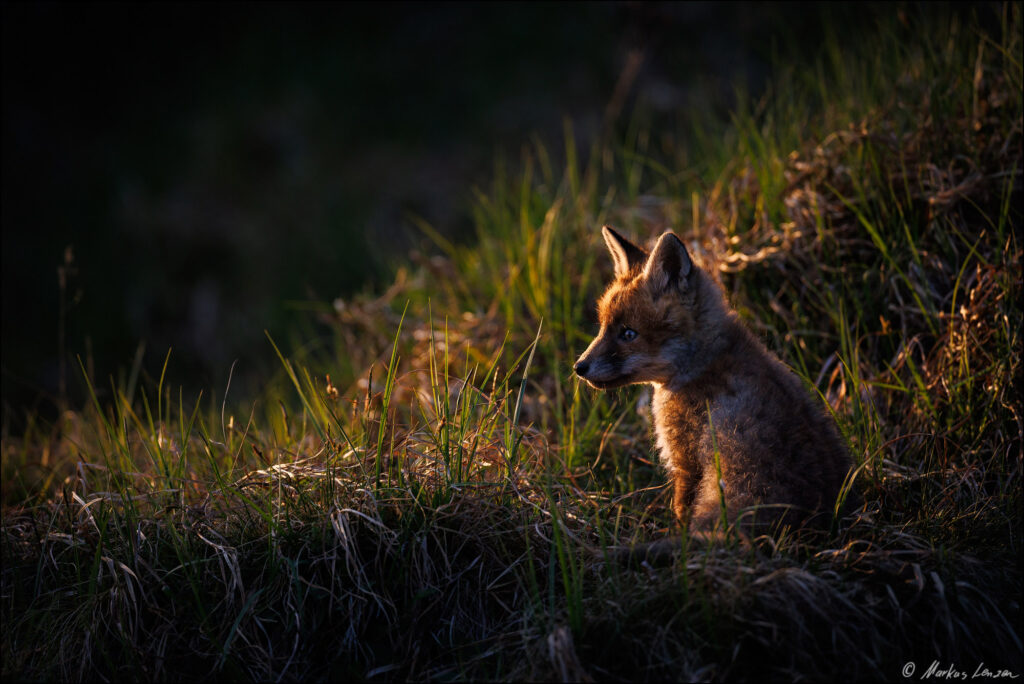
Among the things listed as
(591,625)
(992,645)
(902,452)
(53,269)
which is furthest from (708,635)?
(53,269)

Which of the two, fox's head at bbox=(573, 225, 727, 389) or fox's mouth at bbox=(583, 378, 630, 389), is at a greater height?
fox's head at bbox=(573, 225, 727, 389)

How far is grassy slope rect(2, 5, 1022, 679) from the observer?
2564 mm

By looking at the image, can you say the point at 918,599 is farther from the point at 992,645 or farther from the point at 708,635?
the point at 708,635

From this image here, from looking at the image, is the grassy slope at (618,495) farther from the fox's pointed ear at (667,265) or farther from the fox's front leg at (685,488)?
the fox's pointed ear at (667,265)

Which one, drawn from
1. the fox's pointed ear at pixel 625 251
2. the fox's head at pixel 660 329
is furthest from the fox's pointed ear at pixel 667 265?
the fox's pointed ear at pixel 625 251

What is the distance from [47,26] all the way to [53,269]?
4149mm

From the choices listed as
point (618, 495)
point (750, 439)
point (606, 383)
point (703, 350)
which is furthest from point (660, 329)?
point (618, 495)

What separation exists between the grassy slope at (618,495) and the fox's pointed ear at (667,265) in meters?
0.74

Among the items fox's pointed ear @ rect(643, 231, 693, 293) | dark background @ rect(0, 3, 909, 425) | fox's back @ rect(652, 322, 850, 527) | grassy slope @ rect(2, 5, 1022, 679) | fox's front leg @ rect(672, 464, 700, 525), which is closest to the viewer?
grassy slope @ rect(2, 5, 1022, 679)

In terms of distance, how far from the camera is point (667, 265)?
3.45m

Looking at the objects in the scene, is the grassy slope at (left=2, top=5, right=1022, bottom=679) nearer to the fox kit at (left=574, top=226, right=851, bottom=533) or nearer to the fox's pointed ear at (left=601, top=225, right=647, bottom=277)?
the fox kit at (left=574, top=226, right=851, bottom=533)

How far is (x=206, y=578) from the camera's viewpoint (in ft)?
9.55

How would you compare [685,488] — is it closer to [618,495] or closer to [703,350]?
[618,495]

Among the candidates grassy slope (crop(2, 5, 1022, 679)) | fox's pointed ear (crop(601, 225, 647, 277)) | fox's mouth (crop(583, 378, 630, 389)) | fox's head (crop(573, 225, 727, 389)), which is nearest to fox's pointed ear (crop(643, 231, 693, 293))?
fox's head (crop(573, 225, 727, 389))
